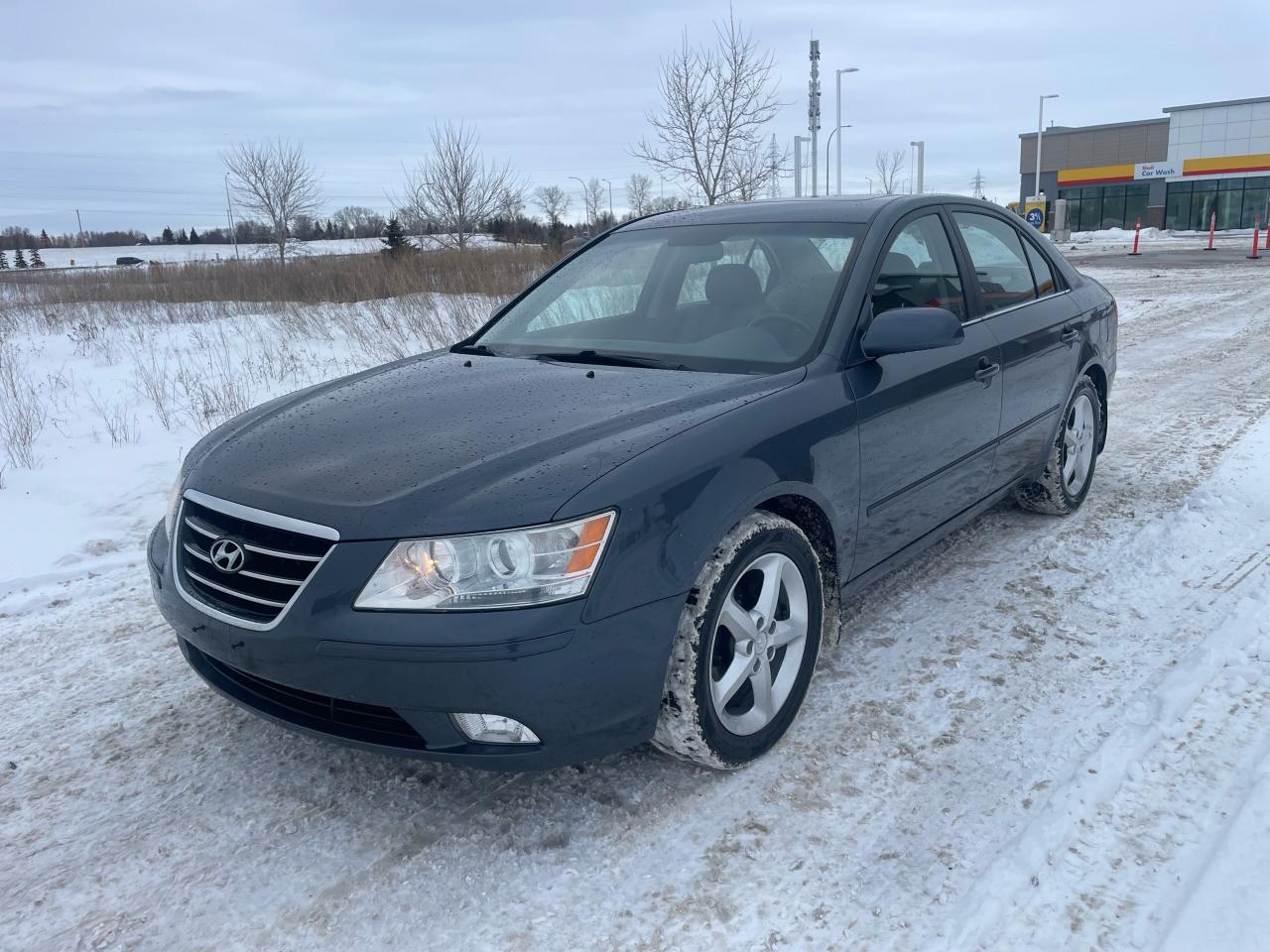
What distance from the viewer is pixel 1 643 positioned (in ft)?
12.1

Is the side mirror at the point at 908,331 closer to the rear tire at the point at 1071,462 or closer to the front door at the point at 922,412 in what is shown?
the front door at the point at 922,412

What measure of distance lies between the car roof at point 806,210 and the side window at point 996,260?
0.50ft

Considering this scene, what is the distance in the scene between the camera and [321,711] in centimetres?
241

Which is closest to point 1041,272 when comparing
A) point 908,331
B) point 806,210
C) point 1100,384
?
point 1100,384

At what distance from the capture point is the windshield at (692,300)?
3203 millimetres

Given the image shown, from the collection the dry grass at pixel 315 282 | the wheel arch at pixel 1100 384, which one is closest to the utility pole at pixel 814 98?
the dry grass at pixel 315 282

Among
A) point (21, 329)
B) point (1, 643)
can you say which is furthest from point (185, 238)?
point (1, 643)

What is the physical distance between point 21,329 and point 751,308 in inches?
607

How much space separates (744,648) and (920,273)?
1827 millimetres

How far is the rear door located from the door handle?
104 millimetres

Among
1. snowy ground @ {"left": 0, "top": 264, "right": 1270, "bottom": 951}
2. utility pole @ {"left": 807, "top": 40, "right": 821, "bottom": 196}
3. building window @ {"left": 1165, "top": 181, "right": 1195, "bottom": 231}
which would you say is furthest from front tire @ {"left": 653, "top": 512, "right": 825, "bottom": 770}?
building window @ {"left": 1165, "top": 181, "right": 1195, "bottom": 231}

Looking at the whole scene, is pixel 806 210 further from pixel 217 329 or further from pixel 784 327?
pixel 217 329

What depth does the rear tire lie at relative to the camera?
4.64 m

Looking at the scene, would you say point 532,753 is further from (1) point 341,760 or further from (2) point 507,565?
(1) point 341,760
